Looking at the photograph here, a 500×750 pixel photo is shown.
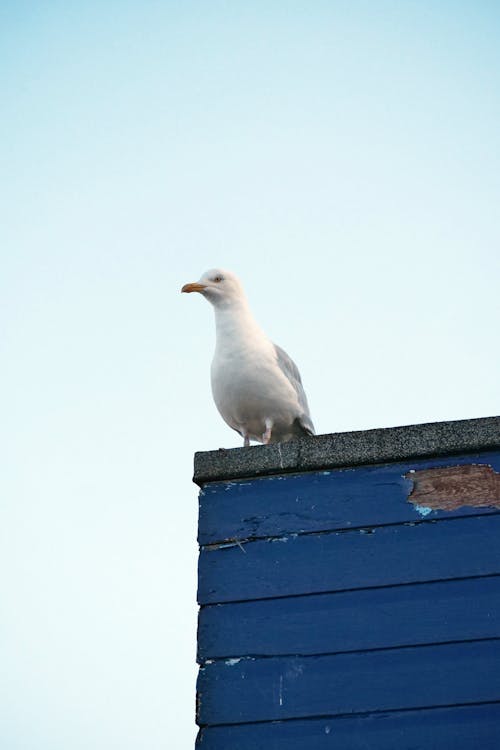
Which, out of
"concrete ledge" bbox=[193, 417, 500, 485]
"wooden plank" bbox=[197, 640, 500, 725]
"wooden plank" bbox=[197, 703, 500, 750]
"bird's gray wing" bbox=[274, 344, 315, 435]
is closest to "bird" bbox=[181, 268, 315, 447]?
"bird's gray wing" bbox=[274, 344, 315, 435]

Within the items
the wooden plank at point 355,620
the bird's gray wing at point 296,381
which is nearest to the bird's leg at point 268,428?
the bird's gray wing at point 296,381

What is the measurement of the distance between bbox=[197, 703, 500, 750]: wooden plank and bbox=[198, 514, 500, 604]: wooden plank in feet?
1.31

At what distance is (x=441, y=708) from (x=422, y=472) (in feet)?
2.57

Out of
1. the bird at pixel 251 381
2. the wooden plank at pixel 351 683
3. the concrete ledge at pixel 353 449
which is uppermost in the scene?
the bird at pixel 251 381

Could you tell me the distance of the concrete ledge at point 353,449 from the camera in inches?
124

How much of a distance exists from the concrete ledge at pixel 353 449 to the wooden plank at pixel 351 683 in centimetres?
66


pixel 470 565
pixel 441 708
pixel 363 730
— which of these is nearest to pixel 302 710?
pixel 363 730

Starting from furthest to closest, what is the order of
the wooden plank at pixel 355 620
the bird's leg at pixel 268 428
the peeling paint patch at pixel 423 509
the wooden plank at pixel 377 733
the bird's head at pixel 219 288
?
the bird's head at pixel 219 288 < the bird's leg at pixel 268 428 < the peeling paint patch at pixel 423 509 < the wooden plank at pixel 355 620 < the wooden plank at pixel 377 733

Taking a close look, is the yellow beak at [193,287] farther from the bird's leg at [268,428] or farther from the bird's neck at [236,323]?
the bird's leg at [268,428]

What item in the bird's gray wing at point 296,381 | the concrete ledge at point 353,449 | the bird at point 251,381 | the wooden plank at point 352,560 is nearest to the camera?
the wooden plank at point 352,560

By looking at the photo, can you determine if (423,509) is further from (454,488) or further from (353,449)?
(353,449)

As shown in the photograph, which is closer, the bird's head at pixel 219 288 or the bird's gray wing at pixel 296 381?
the bird's gray wing at pixel 296 381

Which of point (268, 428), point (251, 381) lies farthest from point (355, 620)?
point (268, 428)

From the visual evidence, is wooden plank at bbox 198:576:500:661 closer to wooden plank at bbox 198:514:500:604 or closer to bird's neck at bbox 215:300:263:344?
wooden plank at bbox 198:514:500:604
